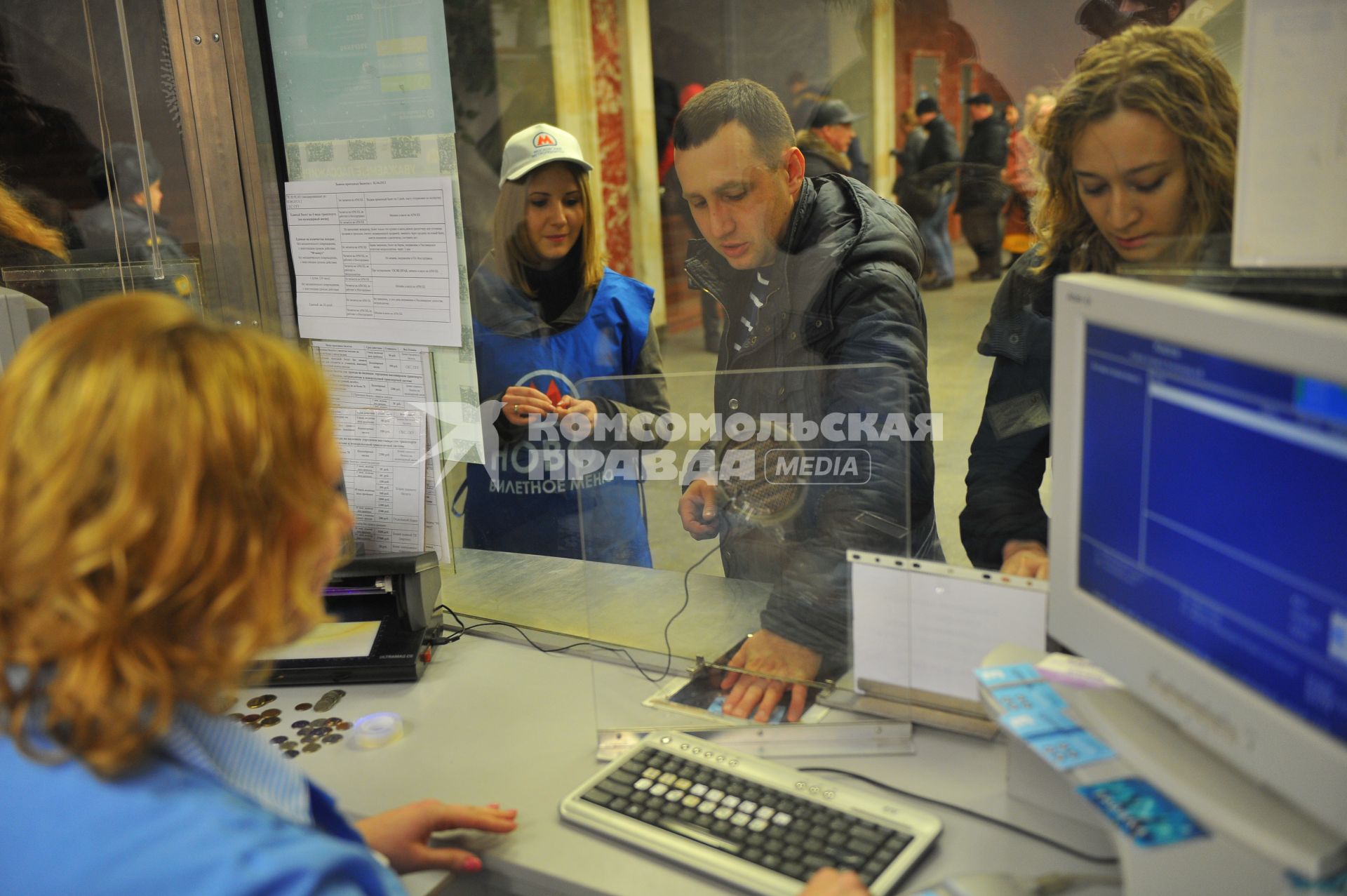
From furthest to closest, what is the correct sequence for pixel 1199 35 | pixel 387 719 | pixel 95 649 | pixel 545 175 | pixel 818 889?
1. pixel 545 175
2. pixel 387 719
3. pixel 1199 35
4. pixel 818 889
5. pixel 95 649

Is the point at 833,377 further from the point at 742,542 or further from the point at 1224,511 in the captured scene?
the point at 1224,511

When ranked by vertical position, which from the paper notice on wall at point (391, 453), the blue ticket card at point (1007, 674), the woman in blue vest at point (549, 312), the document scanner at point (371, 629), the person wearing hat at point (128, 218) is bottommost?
the document scanner at point (371, 629)

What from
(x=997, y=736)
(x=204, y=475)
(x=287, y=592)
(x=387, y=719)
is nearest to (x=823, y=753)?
(x=997, y=736)

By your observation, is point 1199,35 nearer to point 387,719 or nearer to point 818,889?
point 818,889

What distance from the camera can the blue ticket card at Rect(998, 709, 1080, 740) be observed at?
3.50 ft

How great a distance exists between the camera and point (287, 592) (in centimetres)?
88

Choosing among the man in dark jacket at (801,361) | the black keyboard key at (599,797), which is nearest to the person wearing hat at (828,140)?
the man in dark jacket at (801,361)

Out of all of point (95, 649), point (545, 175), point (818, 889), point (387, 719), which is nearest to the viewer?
point (95, 649)

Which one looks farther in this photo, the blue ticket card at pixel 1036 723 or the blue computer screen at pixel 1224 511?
the blue ticket card at pixel 1036 723

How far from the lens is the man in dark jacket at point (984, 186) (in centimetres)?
153

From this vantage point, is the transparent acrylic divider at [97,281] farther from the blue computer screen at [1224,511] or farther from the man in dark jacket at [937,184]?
the blue computer screen at [1224,511]

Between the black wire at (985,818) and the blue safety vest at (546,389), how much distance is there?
2.08ft

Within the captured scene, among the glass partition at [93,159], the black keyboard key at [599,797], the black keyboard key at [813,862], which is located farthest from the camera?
the glass partition at [93,159]

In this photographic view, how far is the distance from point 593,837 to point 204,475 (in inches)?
25.4
